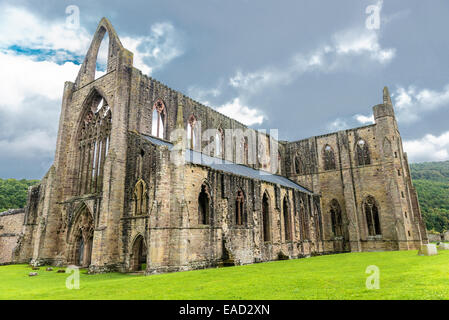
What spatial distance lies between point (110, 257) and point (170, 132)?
10.5 m

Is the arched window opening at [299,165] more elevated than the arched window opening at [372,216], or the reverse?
the arched window opening at [299,165]

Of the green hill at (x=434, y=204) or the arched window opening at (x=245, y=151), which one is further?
the green hill at (x=434, y=204)

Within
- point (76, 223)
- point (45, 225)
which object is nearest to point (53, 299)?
point (76, 223)

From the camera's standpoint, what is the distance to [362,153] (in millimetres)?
33625

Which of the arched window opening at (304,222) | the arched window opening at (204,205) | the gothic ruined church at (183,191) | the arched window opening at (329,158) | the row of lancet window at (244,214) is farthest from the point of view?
the arched window opening at (329,158)

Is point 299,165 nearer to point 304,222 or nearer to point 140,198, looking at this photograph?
point 304,222

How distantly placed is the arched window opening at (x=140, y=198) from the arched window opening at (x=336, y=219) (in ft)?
78.9

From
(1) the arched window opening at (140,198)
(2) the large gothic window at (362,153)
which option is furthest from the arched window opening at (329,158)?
(1) the arched window opening at (140,198)

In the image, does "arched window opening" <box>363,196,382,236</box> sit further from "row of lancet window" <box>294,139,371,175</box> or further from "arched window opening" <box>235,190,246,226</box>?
"arched window opening" <box>235,190,246,226</box>

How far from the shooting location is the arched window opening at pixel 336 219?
33375mm

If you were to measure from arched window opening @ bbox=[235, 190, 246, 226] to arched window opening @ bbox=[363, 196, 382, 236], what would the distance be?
1754 centimetres

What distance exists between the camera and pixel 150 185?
17984mm

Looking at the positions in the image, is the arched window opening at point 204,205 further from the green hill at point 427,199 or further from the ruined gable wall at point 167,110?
the green hill at point 427,199

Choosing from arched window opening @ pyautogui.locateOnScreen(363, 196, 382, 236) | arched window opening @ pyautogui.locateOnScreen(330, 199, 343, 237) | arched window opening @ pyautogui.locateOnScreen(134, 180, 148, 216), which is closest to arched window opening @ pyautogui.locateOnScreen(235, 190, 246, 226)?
arched window opening @ pyautogui.locateOnScreen(134, 180, 148, 216)
